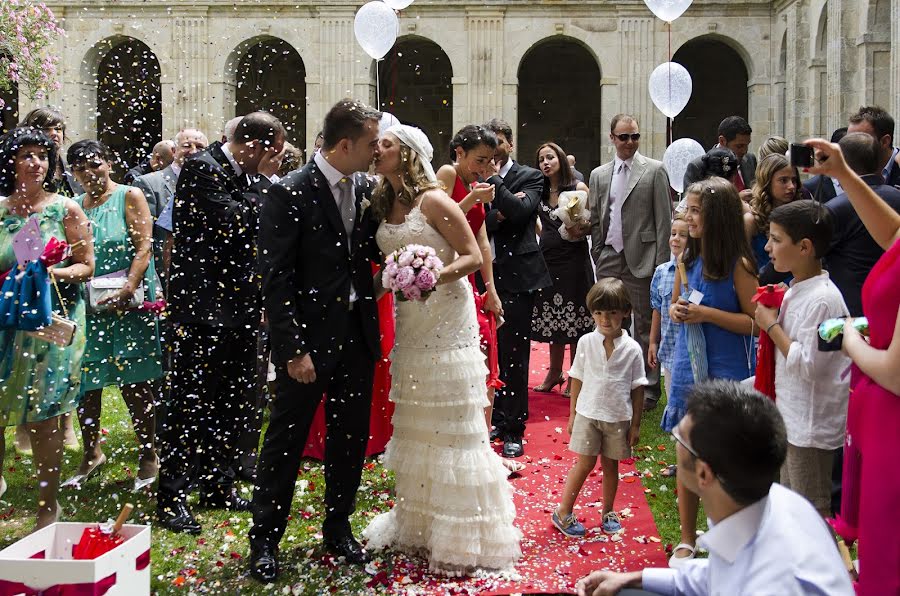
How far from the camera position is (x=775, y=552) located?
2.06 m

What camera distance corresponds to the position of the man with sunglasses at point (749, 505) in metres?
2.04

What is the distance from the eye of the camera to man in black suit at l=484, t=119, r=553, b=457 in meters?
6.65

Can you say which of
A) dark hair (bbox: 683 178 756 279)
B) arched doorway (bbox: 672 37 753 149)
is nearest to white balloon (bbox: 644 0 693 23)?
dark hair (bbox: 683 178 756 279)

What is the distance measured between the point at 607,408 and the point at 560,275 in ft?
12.0

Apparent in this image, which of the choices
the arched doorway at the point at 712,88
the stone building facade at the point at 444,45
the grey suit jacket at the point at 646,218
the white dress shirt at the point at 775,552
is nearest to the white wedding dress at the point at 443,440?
the white dress shirt at the point at 775,552

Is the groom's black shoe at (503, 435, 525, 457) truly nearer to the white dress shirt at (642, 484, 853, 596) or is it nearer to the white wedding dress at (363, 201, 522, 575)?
the white wedding dress at (363, 201, 522, 575)

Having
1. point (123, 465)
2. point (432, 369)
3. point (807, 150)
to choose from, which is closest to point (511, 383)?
point (432, 369)

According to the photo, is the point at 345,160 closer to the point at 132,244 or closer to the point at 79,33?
the point at 132,244

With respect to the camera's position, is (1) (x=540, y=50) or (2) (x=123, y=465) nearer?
(2) (x=123, y=465)

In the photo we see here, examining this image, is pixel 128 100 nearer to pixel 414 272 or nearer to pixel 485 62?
pixel 485 62

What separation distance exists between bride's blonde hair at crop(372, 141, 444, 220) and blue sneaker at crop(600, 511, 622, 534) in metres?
2.03

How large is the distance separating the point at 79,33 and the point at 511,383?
58.5 ft

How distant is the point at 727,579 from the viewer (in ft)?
7.04

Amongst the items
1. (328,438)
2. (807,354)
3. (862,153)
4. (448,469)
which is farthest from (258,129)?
(862,153)
